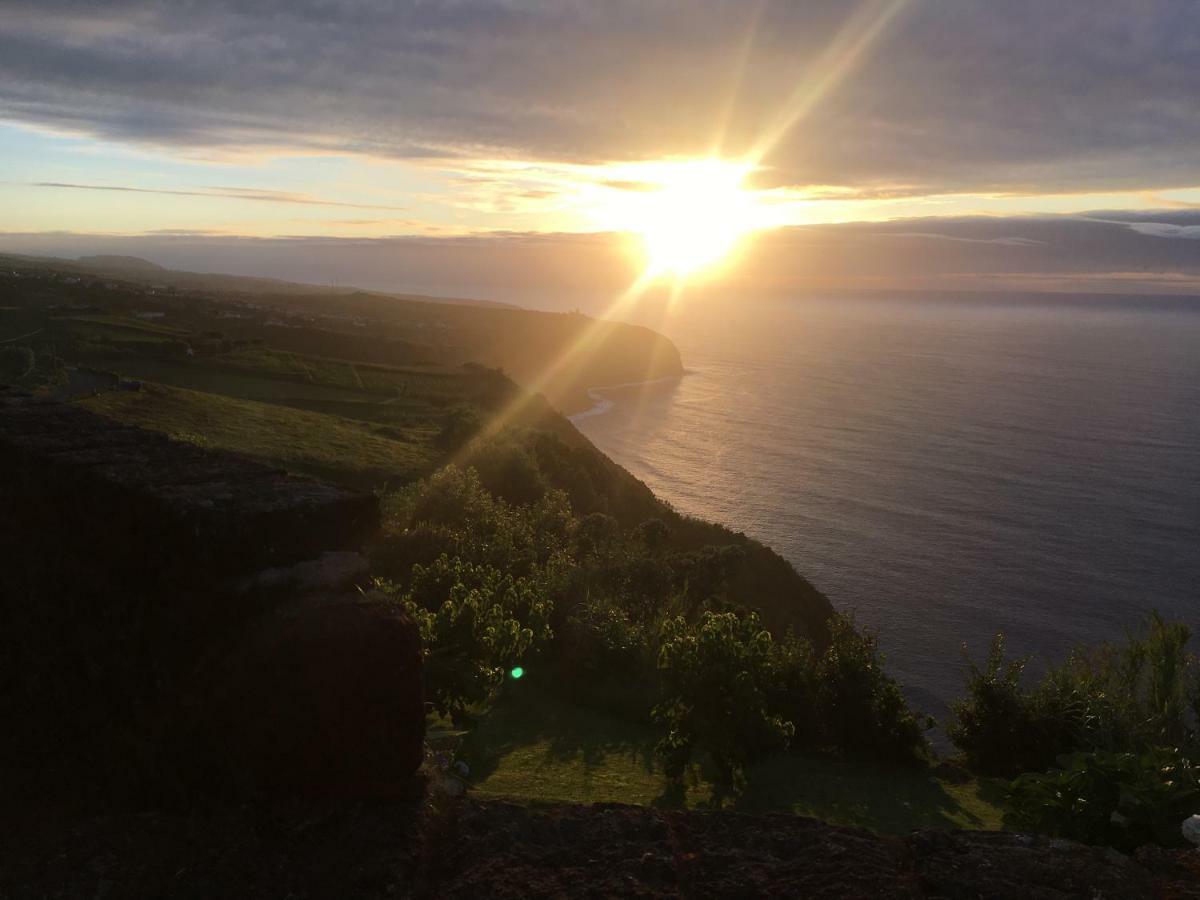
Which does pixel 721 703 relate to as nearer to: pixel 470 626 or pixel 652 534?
pixel 470 626

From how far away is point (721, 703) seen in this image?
30.3 feet

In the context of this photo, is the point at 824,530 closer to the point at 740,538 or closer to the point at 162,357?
the point at 740,538

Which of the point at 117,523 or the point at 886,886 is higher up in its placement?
the point at 117,523

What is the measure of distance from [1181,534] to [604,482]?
1810 inches

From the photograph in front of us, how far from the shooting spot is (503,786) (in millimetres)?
8086

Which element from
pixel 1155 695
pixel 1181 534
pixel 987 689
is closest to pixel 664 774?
pixel 987 689

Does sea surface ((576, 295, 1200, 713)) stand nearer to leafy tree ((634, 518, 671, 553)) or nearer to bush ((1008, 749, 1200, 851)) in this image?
leafy tree ((634, 518, 671, 553))

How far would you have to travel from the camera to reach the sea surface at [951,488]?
5100 cm

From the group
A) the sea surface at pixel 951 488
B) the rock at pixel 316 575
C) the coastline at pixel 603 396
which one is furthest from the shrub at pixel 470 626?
the coastline at pixel 603 396

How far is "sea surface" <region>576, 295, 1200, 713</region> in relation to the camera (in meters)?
51.0

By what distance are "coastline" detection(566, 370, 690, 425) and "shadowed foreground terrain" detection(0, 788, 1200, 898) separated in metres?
98.2

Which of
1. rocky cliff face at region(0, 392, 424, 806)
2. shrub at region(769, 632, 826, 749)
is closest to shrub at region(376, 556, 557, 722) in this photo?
rocky cliff face at region(0, 392, 424, 806)

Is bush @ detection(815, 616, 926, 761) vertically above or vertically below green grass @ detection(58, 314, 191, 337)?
below

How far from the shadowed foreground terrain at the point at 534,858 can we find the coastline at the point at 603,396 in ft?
322
